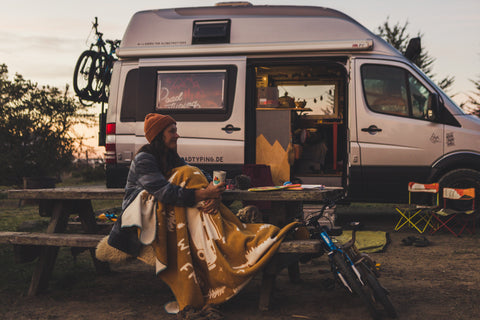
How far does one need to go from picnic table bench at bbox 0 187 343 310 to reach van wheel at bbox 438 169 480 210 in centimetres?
322

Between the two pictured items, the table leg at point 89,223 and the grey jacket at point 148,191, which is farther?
the table leg at point 89,223

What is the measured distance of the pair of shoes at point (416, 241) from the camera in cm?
581

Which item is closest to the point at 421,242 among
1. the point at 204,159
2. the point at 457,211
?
the point at 457,211

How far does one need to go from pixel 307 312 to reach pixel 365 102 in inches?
158

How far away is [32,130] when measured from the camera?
21.5m

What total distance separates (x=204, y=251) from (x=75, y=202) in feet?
5.35

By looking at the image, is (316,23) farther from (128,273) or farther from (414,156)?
(128,273)

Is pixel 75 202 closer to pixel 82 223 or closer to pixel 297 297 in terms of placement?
pixel 82 223

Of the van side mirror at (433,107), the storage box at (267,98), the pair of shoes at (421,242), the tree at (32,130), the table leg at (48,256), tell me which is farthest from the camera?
the tree at (32,130)

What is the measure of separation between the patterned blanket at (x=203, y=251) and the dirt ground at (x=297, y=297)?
24 cm

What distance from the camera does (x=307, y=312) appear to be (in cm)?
346

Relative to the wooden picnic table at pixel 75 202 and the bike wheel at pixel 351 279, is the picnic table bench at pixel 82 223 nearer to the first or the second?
the wooden picnic table at pixel 75 202

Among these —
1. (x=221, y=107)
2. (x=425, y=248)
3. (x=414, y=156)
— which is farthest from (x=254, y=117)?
(x=425, y=248)

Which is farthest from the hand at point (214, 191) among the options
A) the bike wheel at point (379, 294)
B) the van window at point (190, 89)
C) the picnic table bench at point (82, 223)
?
the van window at point (190, 89)
